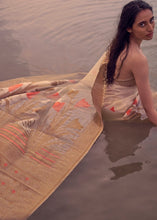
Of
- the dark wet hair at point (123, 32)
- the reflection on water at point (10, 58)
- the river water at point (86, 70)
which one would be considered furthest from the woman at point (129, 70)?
the reflection on water at point (10, 58)

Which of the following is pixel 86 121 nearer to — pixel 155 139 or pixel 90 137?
pixel 90 137

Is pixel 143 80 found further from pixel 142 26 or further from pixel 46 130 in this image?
pixel 46 130

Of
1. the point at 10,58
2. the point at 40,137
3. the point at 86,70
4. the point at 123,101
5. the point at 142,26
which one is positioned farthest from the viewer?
the point at 10,58

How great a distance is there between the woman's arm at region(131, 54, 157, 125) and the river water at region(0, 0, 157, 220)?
253mm

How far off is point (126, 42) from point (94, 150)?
2.58 feet

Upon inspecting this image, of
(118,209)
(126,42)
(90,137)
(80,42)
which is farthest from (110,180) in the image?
(80,42)

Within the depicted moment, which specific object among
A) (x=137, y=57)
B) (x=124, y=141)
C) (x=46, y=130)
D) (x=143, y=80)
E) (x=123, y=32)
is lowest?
(x=124, y=141)

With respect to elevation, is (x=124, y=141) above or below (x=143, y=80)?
below

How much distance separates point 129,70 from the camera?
2.01m

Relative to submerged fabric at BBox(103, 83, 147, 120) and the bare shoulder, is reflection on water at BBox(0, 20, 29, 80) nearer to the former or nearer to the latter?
submerged fabric at BBox(103, 83, 147, 120)

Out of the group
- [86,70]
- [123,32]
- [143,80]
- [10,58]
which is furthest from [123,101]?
[10,58]

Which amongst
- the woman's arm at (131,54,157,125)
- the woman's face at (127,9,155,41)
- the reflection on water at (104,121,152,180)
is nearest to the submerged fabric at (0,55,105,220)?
the reflection on water at (104,121,152,180)

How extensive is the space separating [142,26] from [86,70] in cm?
143

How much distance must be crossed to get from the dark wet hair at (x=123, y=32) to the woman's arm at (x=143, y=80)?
10 cm
